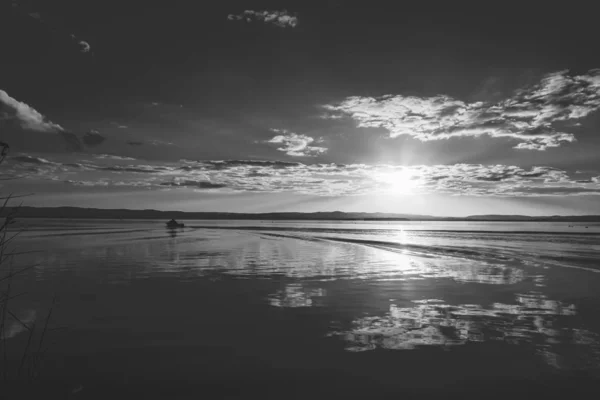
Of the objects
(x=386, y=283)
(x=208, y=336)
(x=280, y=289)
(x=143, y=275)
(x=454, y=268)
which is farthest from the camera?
(x=454, y=268)

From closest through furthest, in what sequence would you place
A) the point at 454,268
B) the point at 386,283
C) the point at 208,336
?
1. the point at 208,336
2. the point at 386,283
3. the point at 454,268

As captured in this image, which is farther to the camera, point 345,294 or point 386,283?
point 386,283

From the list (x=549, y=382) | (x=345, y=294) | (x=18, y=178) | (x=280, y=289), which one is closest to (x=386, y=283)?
(x=345, y=294)

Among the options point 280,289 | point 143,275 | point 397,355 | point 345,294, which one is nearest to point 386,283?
point 345,294

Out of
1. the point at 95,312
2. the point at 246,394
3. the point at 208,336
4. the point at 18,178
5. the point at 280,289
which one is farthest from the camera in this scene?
the point at 280,289

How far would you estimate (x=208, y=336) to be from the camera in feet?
32.7

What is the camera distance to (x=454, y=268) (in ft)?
78.2

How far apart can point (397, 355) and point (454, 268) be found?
17.0 metres

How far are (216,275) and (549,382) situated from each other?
51.8 ft

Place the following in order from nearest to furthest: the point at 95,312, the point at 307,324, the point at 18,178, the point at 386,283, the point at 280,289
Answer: the point at 18,178 < the point at 307,324 < the point at 95,312 < the point at 280,289 < the point at 386,283

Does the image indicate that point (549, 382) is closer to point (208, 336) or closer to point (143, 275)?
point (208, 336)

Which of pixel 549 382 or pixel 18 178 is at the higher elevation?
pixel 18 178

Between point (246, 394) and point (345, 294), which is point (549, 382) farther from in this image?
point (345, 294)

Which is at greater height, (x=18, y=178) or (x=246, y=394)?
(x=18, y=178)
